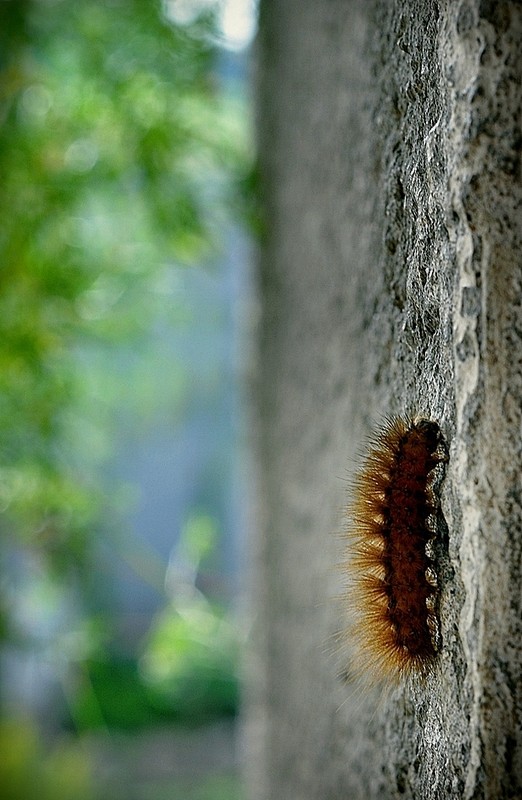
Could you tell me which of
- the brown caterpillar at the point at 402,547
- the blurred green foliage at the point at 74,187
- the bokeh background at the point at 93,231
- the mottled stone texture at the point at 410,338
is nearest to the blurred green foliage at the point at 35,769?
the bokeh background at the point at 93,231

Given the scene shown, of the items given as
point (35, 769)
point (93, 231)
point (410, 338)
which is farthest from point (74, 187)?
point (35, 769)

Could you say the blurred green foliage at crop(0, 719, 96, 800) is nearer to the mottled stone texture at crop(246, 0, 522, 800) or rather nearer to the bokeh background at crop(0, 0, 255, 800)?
the bokeh background at crop(0, 0, 255, 800)

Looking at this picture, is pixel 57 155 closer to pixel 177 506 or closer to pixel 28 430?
pixel 28 430

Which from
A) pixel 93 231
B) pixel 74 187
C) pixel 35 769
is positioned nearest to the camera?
pixel 74 187

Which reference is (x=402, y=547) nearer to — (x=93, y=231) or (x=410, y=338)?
(x=410, y=338)

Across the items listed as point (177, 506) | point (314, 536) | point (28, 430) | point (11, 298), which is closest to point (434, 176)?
point (314, 536)
